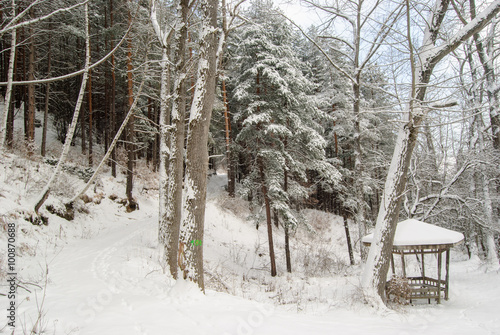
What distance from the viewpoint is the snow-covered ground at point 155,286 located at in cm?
370

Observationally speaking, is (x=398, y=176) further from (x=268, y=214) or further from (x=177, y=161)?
(x=268, y=214)

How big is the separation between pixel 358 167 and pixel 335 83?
7.81 m

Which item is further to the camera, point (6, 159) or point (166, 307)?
point (6, 159)

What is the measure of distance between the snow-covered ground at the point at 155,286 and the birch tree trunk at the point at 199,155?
477 mm

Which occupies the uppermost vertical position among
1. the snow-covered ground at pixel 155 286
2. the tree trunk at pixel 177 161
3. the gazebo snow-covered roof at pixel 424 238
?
the tree trunk at pixel 177 161

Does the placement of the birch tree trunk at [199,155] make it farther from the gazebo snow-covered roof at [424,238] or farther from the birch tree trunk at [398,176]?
the gazebo snow-covered roof at [424,238]

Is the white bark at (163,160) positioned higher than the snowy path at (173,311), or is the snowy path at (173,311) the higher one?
the white bark at (163,160)

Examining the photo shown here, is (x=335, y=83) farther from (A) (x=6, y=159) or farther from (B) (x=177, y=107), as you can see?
(A) (x=6, y=159)

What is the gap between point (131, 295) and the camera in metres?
4.67

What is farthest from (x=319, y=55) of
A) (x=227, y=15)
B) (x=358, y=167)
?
(x=227, y=15)

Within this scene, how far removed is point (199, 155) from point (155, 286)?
2.69 metres

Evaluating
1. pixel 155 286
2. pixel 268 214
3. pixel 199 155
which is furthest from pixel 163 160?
pixel 268 214

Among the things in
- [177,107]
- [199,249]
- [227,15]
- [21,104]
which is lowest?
[199,249]

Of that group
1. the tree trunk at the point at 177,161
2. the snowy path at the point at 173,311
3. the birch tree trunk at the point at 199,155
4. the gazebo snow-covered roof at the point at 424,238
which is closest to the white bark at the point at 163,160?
the snowy path at the point at 173,311
